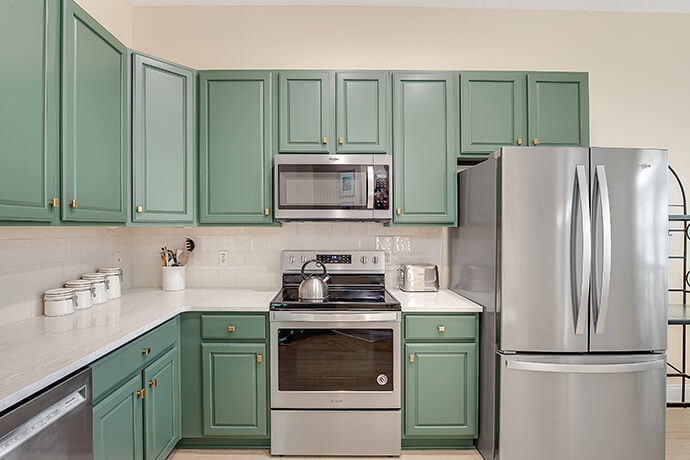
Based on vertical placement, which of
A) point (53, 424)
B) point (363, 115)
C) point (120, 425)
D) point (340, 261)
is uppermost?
point (363, 115)

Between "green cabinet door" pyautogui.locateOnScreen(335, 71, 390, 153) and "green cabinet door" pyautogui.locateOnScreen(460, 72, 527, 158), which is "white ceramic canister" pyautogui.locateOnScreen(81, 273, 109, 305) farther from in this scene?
"green cabinet door" pyautogui.locateOnScreen(460, 72, 527, 158)

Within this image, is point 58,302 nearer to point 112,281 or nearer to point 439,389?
point 112,281

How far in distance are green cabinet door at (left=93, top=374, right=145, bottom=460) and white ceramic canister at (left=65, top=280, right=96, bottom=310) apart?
619 millimetres

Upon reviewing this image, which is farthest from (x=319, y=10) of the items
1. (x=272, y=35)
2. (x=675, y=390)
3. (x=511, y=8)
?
(x=675, y=390)

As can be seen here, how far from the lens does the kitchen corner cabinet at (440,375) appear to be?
2225 mm

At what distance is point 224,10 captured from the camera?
282 cm

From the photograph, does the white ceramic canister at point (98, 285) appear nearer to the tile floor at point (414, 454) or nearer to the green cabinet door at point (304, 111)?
the tile floor at point (414, 454)

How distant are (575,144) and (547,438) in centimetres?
182

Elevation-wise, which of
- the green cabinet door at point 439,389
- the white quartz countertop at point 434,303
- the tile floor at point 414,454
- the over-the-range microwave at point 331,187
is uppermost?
the over-the-range microwave at point 331,187

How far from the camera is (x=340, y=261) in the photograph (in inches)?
107

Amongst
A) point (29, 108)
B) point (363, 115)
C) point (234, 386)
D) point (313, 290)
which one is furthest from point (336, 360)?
point (29, 108)

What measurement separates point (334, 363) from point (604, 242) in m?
1.61

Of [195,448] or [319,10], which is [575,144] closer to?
[319,10]

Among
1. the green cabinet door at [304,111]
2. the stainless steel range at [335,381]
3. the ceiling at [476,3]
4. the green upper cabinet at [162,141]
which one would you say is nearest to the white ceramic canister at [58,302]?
the green upper cabinet at [162,141]
